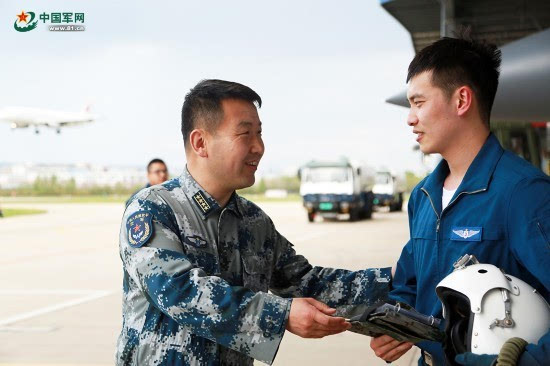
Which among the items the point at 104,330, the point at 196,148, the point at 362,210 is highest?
the point at 196,148

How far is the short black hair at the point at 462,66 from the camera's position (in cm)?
229

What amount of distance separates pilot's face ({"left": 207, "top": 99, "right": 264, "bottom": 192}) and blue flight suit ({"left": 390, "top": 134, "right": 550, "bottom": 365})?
2.08 feet

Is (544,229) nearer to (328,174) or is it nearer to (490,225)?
(490,225)

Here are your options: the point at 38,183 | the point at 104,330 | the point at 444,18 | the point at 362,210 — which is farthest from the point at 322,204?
the point at 38,183

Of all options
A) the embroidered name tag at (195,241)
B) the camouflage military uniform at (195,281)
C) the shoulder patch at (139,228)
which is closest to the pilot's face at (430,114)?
the camouflage military uniform at (195,281)

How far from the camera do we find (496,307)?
1.95 metres

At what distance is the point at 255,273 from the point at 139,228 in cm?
48

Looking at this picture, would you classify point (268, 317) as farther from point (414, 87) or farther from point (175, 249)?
point (414, 87)

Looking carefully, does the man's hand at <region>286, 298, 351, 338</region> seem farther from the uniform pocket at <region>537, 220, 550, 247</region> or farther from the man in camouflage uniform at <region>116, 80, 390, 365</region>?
the uniform pocket at <region>537, 220, 550, 247</region>

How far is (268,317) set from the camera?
209cm

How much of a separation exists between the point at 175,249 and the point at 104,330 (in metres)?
5.26

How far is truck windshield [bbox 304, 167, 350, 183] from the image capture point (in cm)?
2514

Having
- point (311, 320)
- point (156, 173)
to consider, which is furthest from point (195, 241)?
point (156, 173)

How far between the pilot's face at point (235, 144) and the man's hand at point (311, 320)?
0.52 metres
